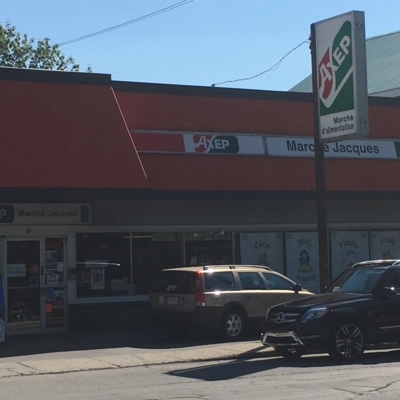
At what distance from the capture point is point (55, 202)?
1900 cm

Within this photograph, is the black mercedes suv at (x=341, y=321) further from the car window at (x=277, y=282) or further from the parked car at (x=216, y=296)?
the car window at (x=277, y=282)

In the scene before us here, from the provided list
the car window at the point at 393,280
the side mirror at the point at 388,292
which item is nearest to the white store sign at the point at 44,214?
the car window at the point at 393,280

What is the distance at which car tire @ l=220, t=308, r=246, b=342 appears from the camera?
17.3m

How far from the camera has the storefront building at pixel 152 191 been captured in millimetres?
18000

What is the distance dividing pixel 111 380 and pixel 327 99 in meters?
8.76

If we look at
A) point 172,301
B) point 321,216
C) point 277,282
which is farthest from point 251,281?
point 321,216

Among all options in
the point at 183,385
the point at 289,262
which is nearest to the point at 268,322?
the point at 183,385

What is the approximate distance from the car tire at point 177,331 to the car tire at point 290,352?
3.16 metres

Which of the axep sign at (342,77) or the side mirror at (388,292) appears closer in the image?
the side mirror at (388,292)

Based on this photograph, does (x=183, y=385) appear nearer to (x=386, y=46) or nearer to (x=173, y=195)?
(x=173, y=195)

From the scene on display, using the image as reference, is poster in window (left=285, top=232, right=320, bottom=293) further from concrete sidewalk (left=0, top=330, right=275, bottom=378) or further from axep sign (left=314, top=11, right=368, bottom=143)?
concrete sidewalk (left=0, top=330, right=275, bottom=378)

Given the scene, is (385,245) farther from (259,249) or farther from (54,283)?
(54,283)

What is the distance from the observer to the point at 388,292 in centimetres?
1428

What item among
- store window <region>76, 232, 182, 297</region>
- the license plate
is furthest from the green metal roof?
the license plate
